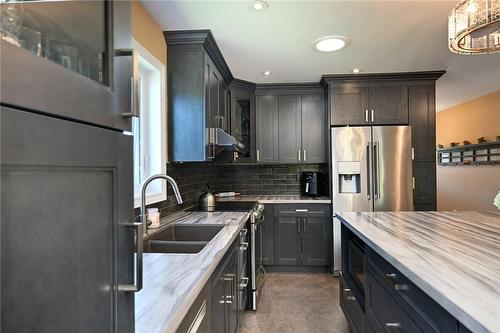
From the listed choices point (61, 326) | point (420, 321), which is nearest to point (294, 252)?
point (420, 321)

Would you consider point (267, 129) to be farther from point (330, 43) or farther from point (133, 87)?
point (133, 87)

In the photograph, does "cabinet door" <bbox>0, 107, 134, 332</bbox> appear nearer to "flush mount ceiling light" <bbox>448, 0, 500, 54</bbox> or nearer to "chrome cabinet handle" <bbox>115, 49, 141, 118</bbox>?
"chrome cabinet handle" <bbox>115, 49, 141, 118</bbox>

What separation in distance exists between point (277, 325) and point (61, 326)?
2458 millimetres

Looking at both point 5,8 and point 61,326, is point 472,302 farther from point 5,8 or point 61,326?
point 5,8

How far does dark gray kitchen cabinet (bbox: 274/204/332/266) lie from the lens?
148 inches

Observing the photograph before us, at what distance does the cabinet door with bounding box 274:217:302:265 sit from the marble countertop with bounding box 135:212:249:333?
2.08 meters

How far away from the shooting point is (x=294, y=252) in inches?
150

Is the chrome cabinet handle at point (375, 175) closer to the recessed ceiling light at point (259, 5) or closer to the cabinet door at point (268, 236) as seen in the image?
the cabinet door at point (268, 236)

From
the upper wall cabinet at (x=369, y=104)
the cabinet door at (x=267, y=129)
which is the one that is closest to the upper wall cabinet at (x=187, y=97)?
the cabinet door at (x=267, y=129)

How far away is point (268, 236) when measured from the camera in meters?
3.83

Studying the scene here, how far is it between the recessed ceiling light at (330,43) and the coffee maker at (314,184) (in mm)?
1809

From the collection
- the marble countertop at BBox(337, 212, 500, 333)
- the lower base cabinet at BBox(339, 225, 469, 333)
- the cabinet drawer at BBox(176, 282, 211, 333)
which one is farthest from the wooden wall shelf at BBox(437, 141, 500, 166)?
the cabinet drawer at BBox(176, 282, 211, 333)

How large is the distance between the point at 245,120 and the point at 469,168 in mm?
4413

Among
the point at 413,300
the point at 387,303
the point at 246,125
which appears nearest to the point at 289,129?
the point at 246,125
